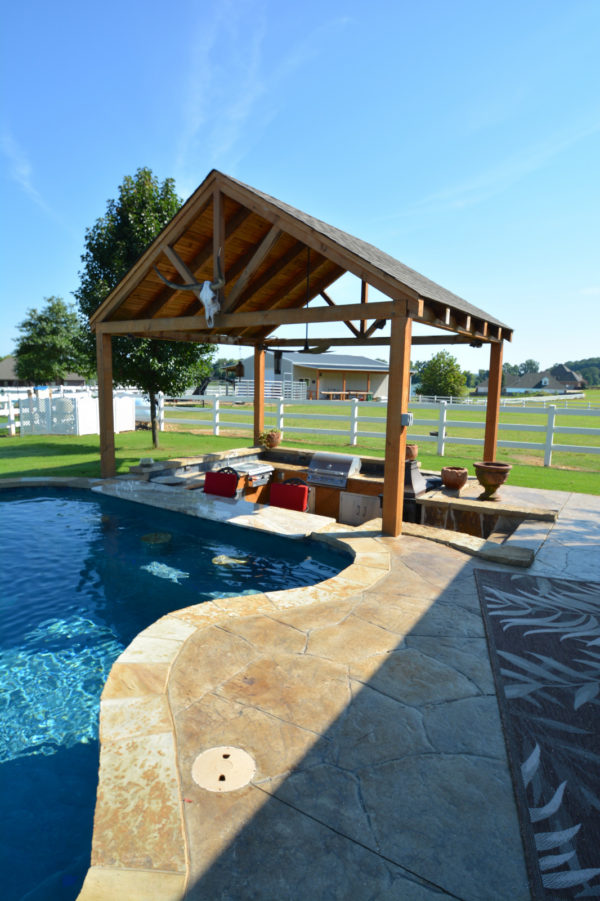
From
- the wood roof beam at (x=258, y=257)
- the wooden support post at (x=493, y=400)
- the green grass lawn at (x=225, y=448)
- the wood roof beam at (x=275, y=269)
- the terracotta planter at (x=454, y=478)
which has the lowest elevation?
the green grass lawn at (x=225, y=448)

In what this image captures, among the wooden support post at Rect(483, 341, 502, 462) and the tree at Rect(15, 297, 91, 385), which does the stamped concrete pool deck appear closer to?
the wooden support post at Rect(483, 341, 502, 462)

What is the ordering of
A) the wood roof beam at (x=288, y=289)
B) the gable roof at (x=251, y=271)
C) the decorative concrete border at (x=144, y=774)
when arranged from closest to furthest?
1. the decorative concrete border at (x=144, y=774)
2. the gable roof at (x=251, y=271)
3. the wood roof beam at (x=288, y=289)

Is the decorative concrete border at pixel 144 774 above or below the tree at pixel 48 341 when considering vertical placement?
below

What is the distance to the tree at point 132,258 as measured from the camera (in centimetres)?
1194

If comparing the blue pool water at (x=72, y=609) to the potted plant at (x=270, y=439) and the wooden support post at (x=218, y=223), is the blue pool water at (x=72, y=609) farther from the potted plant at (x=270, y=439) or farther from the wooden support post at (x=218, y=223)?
the wooden support post at (x=218, y=223)

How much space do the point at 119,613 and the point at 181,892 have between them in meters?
3.26

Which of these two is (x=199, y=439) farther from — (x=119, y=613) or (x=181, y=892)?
(x=181, y=892)

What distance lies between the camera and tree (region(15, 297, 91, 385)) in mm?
33844

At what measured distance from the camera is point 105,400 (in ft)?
30.3

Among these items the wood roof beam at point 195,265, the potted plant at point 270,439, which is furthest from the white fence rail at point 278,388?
the wood roof beam at point 195,265

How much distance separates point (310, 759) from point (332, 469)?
22.9 feet

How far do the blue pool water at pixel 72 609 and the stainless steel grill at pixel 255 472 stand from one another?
2.25 metres

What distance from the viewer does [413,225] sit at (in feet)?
45.1

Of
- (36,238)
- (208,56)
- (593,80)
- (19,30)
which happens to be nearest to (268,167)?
(208,56)
